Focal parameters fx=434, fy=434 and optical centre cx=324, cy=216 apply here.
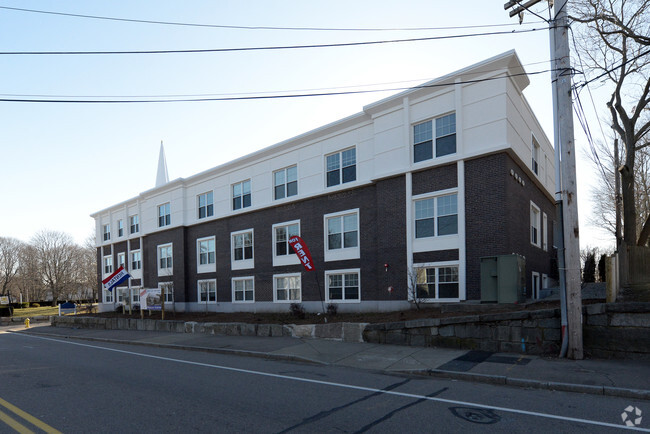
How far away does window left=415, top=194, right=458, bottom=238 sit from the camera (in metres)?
17.1

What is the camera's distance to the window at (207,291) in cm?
2889

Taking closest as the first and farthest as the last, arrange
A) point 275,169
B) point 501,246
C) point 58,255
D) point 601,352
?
1. point 601,352
2. point 501,246
3. point 275,169
4. point 58,255

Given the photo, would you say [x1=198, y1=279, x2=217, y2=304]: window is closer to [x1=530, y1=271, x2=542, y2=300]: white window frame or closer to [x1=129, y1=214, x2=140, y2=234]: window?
[x1=129, y1=214, x2=140, y2=234]: window

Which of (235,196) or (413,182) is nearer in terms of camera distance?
(413,182)

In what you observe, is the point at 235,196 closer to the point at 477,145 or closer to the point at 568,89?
the point at 477,145

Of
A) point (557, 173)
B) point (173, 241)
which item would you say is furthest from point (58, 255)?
point (557, 173)

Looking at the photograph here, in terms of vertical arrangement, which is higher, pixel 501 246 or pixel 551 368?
pixel 501 246

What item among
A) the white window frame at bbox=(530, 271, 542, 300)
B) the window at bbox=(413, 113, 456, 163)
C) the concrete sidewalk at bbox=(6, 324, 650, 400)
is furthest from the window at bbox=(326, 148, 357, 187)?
the white window frame at bbox=(530, 271, 542, 300)

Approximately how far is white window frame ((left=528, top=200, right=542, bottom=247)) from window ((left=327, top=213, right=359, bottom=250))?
7.74 meters

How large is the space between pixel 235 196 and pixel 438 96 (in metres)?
15.0

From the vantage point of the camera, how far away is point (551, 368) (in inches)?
370

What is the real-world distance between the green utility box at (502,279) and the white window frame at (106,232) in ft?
125

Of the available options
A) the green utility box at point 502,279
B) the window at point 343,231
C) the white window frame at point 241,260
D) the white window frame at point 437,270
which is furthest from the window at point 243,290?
the green utility box at point 502,279

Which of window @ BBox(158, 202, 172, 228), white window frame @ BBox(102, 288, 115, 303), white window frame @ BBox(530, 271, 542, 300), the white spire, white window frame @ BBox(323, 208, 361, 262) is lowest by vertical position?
white window frame @ BBox(102, 288, 115, 303)
